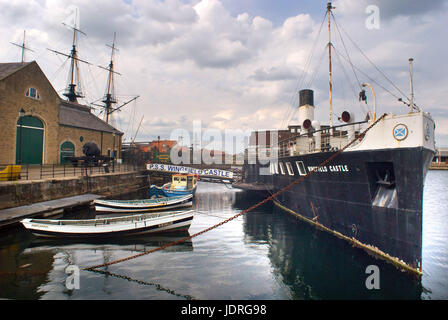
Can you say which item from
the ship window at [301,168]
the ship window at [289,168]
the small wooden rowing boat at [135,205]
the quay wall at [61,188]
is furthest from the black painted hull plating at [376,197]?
the quay wall at [61,188]

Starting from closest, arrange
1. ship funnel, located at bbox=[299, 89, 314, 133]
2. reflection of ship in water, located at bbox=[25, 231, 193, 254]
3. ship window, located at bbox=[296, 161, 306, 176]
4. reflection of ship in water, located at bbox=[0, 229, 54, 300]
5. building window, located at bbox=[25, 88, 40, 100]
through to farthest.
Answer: reflection of ship in water, located at bbox=[0, 229, 54, 300] < reflection of ship in water, located at bbox=[25, 231, 193, 254] < ship window, located at bbox=[296, 161, 306, 176] < ship funnel, located at bbox=[299, 89, 314, 133] < building window, located at bbox=[25, 88, 40, 100]

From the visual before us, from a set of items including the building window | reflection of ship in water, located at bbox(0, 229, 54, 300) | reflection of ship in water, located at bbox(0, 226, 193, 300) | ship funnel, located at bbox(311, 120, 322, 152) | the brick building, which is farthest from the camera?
the building window

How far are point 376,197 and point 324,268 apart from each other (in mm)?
4073

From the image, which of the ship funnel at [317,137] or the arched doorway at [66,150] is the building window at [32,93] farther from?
the ship funnel at [317,137]

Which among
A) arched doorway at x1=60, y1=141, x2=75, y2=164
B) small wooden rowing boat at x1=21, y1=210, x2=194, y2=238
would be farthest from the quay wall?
arched doorway at x1=60, y1=141, x2=75, y2=164

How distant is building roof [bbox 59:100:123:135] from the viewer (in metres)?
33.2

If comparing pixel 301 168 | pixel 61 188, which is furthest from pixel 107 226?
pixel 301 168

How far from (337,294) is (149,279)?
6953mm

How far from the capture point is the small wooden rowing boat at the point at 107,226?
1280 cm

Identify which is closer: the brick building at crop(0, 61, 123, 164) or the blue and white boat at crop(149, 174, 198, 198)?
the brick building at crop(0, 61, 123, 164)

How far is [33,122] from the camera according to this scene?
26578mm

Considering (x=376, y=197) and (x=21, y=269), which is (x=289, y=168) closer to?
(x=376, y=197)

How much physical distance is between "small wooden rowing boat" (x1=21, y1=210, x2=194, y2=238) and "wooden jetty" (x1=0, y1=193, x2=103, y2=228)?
2384 millimetres

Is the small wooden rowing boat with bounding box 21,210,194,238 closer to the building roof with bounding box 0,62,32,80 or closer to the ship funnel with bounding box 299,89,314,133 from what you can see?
the ship funnel with bounding box 299,89,314,133
